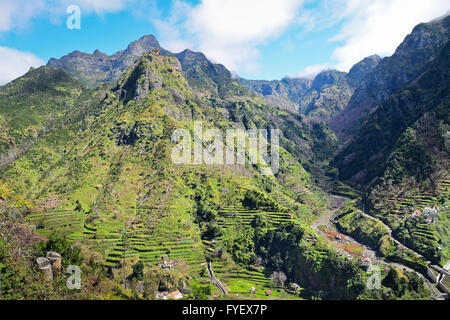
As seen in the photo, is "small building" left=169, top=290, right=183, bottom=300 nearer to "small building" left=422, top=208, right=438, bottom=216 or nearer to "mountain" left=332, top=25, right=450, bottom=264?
"mountain" left=332, top=25, right=450, bottom=264

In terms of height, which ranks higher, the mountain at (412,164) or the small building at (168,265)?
the mountain at (412,164)

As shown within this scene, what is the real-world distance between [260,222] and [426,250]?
126ft

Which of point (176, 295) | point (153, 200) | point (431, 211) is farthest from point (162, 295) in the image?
point (431, 211)

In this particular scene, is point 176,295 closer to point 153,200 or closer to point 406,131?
point 153,200

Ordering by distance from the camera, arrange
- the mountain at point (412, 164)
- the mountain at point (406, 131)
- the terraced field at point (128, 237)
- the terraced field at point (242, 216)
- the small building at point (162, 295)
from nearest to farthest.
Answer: the small building at point (162, 295)
the terraced field at point (128, 237)
the mountain at point (412, 164)
the terraced field at point (242, 216)
the mountain at point (406, 131)

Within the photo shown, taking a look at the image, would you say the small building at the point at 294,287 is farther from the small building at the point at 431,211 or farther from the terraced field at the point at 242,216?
the small building at the point at 431,211

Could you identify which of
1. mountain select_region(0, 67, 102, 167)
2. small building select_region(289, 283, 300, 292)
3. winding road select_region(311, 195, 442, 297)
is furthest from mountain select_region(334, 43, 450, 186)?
mountain select_region(0, 67, 102, 167)

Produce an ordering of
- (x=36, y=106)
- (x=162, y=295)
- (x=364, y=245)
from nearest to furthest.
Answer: (x=162, y=295)
(x=364, y=245)
(x=36, y=106)

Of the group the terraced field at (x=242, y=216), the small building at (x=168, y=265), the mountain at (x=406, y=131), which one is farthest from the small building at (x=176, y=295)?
the mountain at (x=406, y=131)

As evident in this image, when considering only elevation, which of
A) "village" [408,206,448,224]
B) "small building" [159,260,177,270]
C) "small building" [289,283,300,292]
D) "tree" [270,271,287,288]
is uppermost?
"village" [408,206,448,224]

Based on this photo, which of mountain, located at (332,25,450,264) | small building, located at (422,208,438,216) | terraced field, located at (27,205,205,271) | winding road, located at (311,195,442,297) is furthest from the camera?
small building, located at (422,208,438,216)

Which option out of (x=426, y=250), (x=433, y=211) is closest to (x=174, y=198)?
(x=426, y=250)

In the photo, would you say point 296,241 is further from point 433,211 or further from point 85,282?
point 85,282
